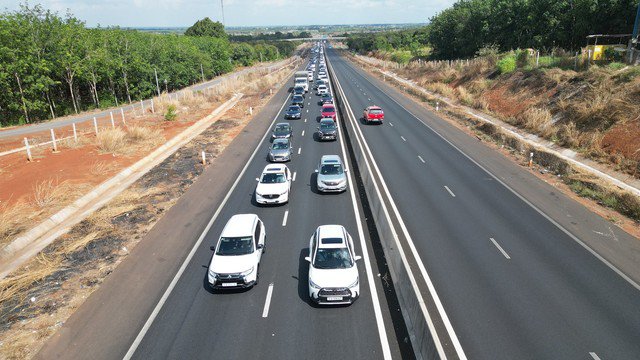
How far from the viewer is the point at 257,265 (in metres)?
13.6

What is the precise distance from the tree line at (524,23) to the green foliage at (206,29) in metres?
77.3

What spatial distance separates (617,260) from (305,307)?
37.6 ft

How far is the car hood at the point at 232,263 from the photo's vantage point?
A: 13.0 meters

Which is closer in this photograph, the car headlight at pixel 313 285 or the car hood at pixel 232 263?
the car headlight at pixel 313 285

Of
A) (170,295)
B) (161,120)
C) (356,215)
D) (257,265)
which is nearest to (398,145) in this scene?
(356,215)

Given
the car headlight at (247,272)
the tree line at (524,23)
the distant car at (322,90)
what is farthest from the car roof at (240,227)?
the tree line at (524,23)

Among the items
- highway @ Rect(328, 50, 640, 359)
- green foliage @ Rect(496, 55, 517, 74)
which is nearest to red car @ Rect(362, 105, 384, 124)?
highway @ Rect(328, 50, 640, 359)

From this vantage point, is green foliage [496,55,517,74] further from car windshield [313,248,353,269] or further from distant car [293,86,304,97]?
car windshield [313,248,353,269]

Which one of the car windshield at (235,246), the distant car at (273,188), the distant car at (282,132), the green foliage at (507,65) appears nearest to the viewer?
the car windshield at (235,246)

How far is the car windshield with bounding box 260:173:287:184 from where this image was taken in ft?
67.1

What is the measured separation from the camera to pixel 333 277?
486 inches

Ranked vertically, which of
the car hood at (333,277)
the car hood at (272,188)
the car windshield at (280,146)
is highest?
the car windshield at (280,146)

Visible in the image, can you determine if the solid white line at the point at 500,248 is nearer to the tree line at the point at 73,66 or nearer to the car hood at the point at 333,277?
the car hood at the point at 333,277

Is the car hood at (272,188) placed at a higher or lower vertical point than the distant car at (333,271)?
higher
